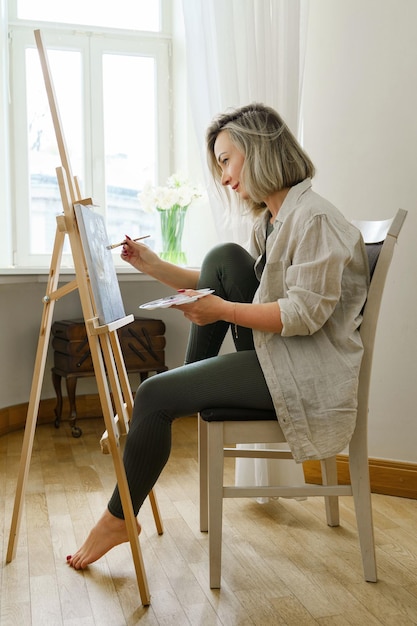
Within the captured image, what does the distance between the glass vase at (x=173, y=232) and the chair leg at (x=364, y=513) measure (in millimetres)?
1902

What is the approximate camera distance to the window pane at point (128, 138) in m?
3.76

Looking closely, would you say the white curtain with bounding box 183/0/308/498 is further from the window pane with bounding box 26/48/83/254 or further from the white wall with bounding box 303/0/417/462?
the window pane with bounding box 26/48/83/254

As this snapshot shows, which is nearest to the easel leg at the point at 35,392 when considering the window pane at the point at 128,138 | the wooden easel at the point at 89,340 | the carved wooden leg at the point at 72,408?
the wooden easel at the point at 89,340

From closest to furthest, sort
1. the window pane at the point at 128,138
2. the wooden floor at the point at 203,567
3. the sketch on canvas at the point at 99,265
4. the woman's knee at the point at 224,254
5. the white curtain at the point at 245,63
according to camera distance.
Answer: the wooden floor at the point at 203,567 → the sketch on canvas at the point at 99,265 → the woman's knee at the point at 224,254 → the white curtain at the point at 245,63 → the window pane at the point at 128,138

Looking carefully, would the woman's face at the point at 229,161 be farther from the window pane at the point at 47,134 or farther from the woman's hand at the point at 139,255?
the window pane at the point at 47,134

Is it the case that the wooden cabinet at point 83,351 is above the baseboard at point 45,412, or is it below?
above

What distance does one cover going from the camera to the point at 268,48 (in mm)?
2498

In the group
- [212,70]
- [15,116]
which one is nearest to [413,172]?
[212,70]

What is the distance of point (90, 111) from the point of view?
3.71 metres

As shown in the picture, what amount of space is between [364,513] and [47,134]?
8.62 ft

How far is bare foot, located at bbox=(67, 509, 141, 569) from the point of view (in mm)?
1768

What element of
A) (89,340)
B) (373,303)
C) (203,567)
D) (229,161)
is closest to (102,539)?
(203,567)

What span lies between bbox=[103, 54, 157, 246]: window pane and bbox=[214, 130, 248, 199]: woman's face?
192cm

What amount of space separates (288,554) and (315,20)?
1890 mm
